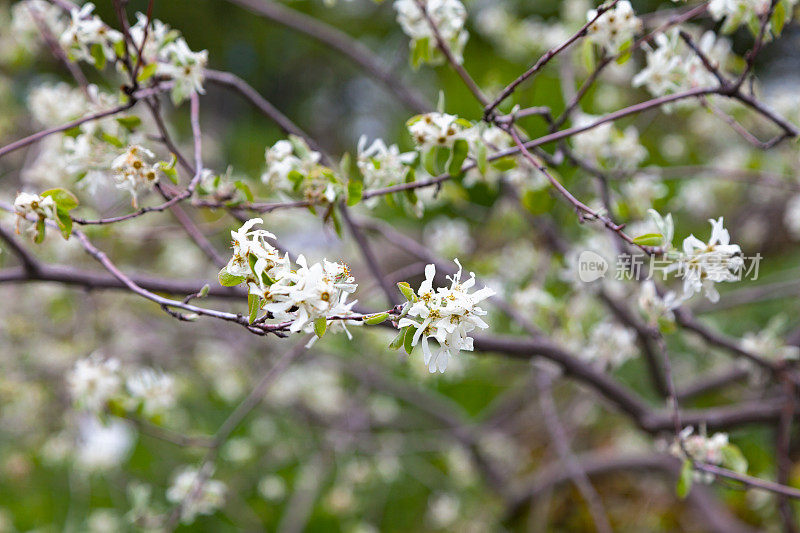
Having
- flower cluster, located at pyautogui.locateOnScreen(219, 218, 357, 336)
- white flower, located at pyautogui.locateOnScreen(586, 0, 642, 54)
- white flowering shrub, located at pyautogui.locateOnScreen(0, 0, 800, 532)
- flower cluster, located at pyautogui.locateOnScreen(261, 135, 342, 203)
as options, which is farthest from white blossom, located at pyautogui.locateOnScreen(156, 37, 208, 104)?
white flower, located at pyautogui.locateOnScreen(586, 0, 642, 54)

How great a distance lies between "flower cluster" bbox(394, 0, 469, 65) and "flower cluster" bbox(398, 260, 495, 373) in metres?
0.43

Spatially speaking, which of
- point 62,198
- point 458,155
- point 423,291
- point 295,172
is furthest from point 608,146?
point 62,198

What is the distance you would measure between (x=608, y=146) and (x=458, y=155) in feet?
1.26

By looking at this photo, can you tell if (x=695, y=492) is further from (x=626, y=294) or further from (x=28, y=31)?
(x=28, y=31)

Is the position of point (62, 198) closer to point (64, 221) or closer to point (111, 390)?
point (64, 221)

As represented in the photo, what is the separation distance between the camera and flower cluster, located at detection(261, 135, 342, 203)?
71cm

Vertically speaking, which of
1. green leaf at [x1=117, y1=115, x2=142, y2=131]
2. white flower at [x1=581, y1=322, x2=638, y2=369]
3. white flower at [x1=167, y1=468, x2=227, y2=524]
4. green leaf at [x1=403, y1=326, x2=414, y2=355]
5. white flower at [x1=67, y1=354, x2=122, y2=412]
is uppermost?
A: white flower at [x1=581, y1=322, x2=638, y2=369]

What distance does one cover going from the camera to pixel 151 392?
942mm

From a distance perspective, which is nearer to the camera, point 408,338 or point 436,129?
point 408,338

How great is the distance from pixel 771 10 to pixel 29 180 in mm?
1227

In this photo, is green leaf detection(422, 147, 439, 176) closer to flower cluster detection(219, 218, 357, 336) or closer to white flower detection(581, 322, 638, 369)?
flower cluster detection(219, 218, 357, 336)

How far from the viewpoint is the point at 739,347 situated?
999 mm

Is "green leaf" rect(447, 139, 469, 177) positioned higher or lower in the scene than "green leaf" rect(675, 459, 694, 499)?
higher

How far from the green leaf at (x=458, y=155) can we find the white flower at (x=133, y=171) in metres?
0.30
